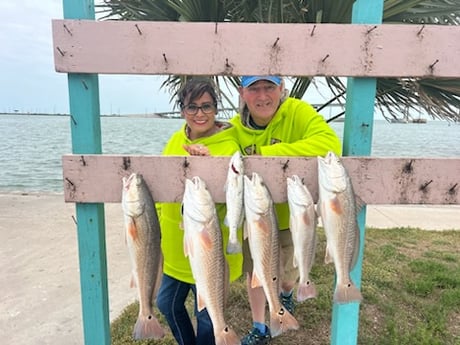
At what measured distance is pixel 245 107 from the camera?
245cm

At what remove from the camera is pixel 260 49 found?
1800 mm

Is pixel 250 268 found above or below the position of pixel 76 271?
above

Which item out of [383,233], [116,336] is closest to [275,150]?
[116,336]

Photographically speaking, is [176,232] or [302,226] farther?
[176,232]

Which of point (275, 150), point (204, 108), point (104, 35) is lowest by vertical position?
point (275, 150)

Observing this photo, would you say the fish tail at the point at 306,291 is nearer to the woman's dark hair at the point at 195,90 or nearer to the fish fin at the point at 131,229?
the fish fin at the point at 131,229

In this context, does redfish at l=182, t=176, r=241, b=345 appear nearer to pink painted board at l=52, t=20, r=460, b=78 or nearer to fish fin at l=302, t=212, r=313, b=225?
fish fin at l=302, t=212, r=313, b=225

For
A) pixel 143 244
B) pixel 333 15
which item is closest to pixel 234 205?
pixel 143 244

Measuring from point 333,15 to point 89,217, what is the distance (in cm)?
255

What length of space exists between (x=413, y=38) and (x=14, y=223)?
6.18 metres

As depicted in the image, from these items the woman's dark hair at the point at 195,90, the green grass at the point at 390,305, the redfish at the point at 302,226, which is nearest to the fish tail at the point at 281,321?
the redfish at the point at 302,226

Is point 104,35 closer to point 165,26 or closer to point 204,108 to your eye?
point 165,26

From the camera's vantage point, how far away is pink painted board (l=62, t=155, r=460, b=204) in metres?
1.84

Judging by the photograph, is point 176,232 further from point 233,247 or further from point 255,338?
point 255,338
